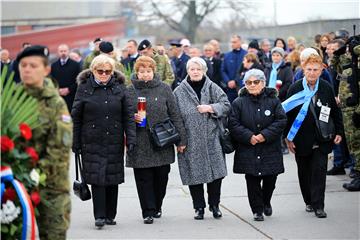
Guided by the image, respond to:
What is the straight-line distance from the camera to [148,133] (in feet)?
31.9

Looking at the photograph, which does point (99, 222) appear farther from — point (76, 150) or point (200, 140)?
point (200, 140)

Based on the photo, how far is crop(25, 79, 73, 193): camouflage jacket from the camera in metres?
6.33

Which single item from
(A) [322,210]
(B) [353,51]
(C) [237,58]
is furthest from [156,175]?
(C) [237,58]

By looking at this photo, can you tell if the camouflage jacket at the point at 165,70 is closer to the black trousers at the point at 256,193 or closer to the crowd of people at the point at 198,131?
the crowd of people at the point at 198,131

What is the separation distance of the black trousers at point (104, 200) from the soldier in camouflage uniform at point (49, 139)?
283cm

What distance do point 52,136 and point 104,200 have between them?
3131 mm

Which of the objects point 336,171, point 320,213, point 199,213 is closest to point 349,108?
point 336,171

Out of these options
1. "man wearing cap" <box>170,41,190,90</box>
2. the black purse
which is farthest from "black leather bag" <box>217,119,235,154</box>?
"man wearing cap" <box>170,41,190,90</box>

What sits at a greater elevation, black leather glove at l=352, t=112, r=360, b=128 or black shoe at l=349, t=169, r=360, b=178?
black leather glove at l=352, t=112, r=360, b=128

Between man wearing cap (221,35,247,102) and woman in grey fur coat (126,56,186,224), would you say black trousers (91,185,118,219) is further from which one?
man wearing cap (221,35,247,102)

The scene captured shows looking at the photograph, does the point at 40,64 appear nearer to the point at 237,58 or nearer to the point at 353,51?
the point at 353,51

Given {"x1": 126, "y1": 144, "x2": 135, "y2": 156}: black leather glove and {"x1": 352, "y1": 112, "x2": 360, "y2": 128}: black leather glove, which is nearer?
{"x1": 126, "y1": 144, "x2": 135, "y2": 156}: black leather glove

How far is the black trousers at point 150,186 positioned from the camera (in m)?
9.68

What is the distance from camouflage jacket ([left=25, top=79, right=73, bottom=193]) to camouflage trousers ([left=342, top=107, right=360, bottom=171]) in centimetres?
535
